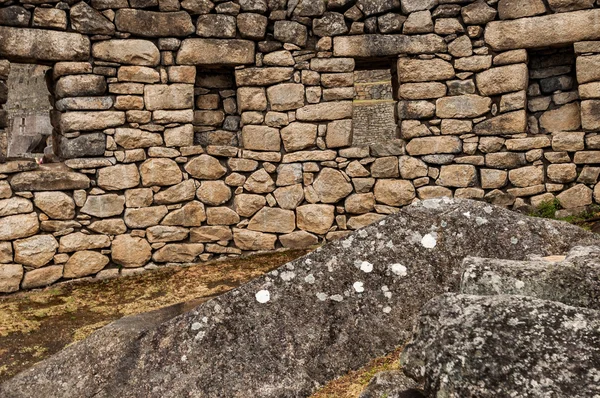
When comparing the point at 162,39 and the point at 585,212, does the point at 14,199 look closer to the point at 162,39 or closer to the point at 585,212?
the point at 162,39

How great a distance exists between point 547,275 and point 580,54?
6.34m

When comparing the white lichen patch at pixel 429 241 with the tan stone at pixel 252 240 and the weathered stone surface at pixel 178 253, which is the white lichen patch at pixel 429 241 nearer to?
the tan stone at pixel 252 240

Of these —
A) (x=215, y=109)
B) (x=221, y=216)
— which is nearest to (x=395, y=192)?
(x=221, y=216)

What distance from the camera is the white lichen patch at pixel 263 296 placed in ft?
8.73

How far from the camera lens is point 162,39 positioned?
7117 millimetres

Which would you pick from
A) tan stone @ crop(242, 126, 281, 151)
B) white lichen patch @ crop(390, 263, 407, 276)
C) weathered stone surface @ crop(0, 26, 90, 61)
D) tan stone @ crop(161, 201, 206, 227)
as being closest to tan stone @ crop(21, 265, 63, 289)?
tan stone @ crop(161, 201, 206, 227)

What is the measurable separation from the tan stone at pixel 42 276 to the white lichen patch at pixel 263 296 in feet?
16.4

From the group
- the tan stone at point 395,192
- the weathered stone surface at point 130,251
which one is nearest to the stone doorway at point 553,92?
the tan stone at point 395,192

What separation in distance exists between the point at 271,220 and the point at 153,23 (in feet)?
9.63

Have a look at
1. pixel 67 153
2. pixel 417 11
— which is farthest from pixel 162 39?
pixel 417 11

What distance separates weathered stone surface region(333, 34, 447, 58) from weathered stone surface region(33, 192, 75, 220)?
3885mm

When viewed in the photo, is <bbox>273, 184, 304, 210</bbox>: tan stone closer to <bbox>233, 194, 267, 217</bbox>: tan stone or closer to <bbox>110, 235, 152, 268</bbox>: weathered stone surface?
<bbox>233, 194, 267, 217</bbox>: tan stone

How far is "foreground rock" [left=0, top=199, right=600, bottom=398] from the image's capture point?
8.09 ft

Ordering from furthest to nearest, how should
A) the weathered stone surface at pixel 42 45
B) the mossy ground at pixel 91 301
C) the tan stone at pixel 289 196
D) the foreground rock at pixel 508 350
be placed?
the tan stone at pixel 289 196, the weathered stone surface at pixel 42 45, the mossy ground at pixel 91 301, the foreground rock at pixel 508 350
